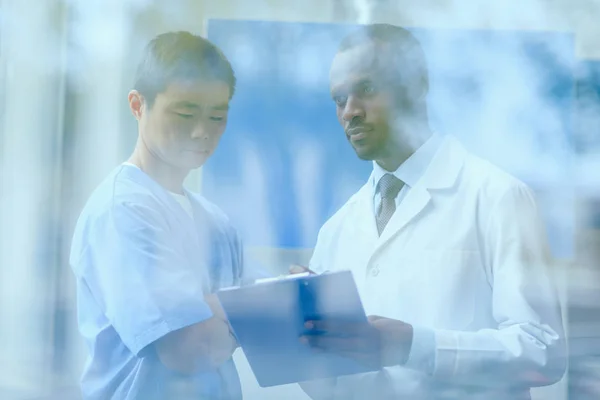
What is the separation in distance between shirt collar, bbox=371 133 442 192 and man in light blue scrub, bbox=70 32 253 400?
0.46 meters

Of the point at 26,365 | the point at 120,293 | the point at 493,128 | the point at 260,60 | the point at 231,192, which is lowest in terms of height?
the point at 26,365

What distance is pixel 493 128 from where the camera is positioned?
192 cm

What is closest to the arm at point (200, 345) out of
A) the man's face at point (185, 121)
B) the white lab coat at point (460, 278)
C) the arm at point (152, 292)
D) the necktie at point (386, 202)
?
the arm at point (152, 292)

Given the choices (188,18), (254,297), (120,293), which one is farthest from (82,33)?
(254,297)

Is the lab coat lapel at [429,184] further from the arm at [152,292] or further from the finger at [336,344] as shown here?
the arm at [152,292]

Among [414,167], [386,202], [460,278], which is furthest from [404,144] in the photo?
[460,278]

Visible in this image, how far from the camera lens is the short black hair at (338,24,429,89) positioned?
193 cm

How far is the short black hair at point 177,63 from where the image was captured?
6.39 feet

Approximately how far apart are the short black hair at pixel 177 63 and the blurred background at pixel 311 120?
0.03 metres

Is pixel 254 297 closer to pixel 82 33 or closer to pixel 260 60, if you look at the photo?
pixel 260 60

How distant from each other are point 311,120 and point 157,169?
1.57 feet

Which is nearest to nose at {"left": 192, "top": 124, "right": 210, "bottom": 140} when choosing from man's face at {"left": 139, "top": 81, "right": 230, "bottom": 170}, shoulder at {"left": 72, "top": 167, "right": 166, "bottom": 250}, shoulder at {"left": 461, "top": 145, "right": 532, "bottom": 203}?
man's face at {"left": 139, "top": 81, "right": 230, "bottom": 170}

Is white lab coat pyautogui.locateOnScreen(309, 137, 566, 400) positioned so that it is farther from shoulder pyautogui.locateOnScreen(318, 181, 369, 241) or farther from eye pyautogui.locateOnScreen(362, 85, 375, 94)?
A: eye pyautogui.locateOnScreen(362, 85, 375, 94)

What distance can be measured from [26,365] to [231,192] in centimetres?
82
